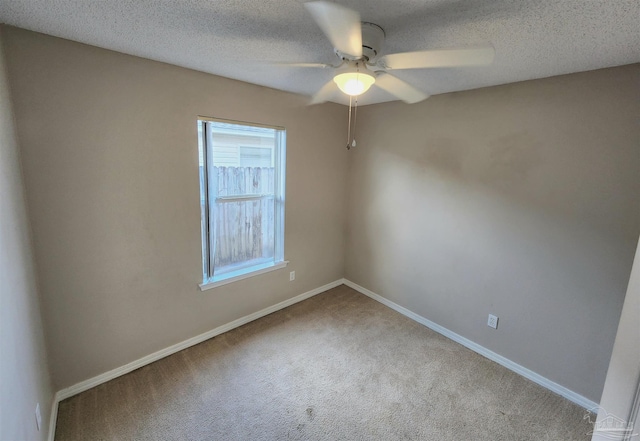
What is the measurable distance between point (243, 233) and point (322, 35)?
1879 mm

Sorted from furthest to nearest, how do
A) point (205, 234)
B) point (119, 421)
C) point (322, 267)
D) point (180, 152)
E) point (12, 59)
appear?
point (322, 267), point (205, 234), point (180, 152), point (119, 421), point (12, 59)

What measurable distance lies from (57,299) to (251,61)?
199 cm

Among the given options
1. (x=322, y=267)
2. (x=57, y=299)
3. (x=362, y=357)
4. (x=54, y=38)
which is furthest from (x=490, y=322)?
(x=54, y=38)

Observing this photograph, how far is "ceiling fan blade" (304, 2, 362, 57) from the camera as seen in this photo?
→ 0.97 meters

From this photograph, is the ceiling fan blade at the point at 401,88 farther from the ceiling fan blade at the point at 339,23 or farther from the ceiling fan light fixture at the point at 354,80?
the ceiling fan blade at the point at 339,23

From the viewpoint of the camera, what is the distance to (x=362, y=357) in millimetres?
2473

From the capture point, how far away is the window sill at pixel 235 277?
257 centimetres

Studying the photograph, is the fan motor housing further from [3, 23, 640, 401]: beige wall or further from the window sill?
the window sill

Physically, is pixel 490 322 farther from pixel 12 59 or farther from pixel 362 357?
pixel 12 59

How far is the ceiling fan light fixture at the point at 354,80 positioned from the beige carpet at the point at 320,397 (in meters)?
2.00

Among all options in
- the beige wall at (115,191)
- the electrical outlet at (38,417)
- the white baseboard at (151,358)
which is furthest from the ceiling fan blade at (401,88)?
the electrical outlet at (38,417)

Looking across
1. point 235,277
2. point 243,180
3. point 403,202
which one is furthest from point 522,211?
point 235,277

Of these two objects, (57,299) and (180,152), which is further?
(180,152)

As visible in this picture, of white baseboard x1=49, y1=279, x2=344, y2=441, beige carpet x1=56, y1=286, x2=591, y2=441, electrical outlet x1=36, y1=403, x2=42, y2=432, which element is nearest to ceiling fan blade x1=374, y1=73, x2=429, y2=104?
beige carpet x1=56, y1=286, x2=591, y2=441
